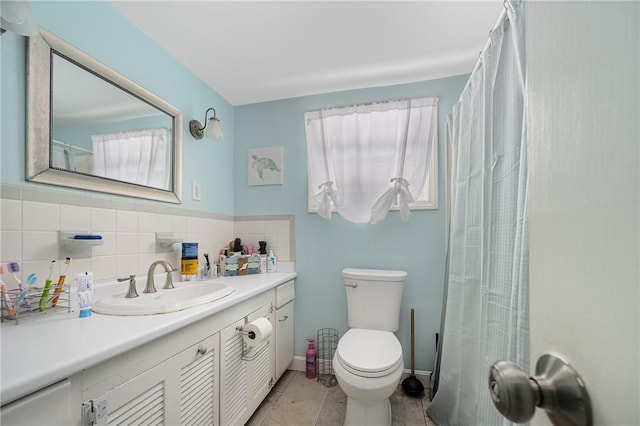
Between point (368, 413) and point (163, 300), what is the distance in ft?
4.03

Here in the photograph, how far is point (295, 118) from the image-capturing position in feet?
7.57

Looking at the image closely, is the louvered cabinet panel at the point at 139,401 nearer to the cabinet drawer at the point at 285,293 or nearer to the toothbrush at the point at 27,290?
the toothbrush at the point at 27,290

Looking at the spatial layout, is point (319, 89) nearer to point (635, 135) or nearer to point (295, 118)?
point (295, 118)

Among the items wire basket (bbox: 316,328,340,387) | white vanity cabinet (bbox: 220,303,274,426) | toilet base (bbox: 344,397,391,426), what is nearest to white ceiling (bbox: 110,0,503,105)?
white vanity cabinet (bbox: 220,303,274,426)

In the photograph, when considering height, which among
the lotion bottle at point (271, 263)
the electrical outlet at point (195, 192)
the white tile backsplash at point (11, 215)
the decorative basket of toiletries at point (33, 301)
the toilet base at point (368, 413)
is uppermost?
the electrical outlet at point (195, 192)

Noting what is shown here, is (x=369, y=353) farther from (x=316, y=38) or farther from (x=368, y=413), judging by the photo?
(x=316, y=38)

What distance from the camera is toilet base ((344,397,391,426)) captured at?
1.46 metres

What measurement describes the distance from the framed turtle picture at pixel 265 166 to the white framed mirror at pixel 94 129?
69 cm

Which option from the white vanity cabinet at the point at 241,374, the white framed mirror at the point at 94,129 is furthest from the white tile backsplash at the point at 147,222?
the white vanity cabinet at the point at 241,374

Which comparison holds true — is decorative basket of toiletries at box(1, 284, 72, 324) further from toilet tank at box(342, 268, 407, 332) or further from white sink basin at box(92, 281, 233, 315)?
toilet tank at box(342, 268, 407, 332)

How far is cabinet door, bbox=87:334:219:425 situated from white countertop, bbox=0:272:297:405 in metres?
0.14

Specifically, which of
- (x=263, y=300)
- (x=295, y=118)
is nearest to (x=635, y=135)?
(x=263, y=300)

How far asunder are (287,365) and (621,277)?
7.28 ft

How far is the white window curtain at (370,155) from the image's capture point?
78.2 inches
